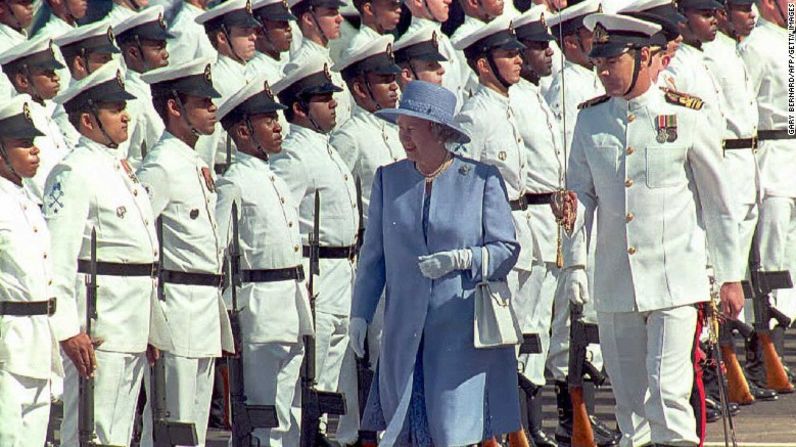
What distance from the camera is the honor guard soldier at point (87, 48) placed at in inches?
567

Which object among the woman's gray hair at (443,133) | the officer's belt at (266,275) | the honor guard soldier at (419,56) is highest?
the honor guard soldier at (419,56)

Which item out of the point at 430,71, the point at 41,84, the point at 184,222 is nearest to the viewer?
the point at 184,222

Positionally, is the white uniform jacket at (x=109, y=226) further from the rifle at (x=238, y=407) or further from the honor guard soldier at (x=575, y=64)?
the honor guard soldier at (x=575, y=64)

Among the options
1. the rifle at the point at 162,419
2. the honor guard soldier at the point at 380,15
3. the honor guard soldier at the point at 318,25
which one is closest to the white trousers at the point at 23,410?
the rifle at the point at 162,419

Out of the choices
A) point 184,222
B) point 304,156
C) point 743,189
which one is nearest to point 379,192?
point 184,222

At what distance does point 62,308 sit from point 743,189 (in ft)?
19.1

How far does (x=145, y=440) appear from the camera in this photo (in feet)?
42.7

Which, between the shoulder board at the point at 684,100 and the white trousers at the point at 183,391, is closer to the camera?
the shoulder board at the point at 684,100

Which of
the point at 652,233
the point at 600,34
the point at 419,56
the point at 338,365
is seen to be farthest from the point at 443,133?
the point at 419,56

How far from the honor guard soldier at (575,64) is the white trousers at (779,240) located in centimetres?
144

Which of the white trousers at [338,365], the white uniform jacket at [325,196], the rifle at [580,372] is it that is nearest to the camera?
the white uniform jacket at [325,196]

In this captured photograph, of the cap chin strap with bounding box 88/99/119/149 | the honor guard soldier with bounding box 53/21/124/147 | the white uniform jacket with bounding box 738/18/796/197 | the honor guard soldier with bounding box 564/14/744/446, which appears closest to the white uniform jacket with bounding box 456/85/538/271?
the honor guard soldier with bounding box 53/21/124/147

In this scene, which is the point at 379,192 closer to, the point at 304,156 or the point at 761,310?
the point at 304,156

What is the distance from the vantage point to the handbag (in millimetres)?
11656
